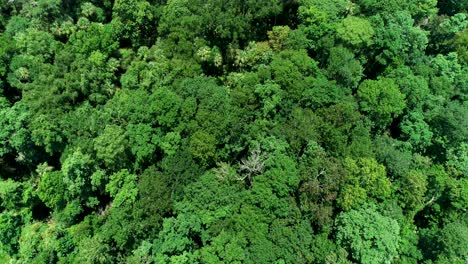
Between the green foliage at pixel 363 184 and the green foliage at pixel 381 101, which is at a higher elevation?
Answer: the green foliage at pixel 381 101

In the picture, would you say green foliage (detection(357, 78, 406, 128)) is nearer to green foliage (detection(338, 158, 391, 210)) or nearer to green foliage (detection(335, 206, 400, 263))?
green foliage (detection(338, 158, 391, 210))

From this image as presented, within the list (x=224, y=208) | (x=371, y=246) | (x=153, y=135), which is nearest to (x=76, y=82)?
(x=153, y=135)

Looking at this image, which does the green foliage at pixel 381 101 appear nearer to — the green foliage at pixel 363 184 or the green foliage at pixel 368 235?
the green foliage at pixel 363 184

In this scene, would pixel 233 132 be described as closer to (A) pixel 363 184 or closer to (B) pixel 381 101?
(A) pixel 363 184

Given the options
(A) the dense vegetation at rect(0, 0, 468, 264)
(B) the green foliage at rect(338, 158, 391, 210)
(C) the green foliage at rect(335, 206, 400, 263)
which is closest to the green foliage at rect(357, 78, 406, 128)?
(A) the dense vegetation at rect(0, 0, 468, 264)

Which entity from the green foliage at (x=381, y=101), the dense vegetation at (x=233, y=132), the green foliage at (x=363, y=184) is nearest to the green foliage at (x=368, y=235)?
the dense vegetation at (x=233, y=132)

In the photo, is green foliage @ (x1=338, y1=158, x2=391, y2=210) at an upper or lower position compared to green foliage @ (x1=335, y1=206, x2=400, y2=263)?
upper

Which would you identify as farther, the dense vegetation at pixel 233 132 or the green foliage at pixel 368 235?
the dense vegetation at pixel 233 132

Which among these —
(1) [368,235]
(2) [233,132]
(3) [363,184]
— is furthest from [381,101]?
(2) [233,132]
